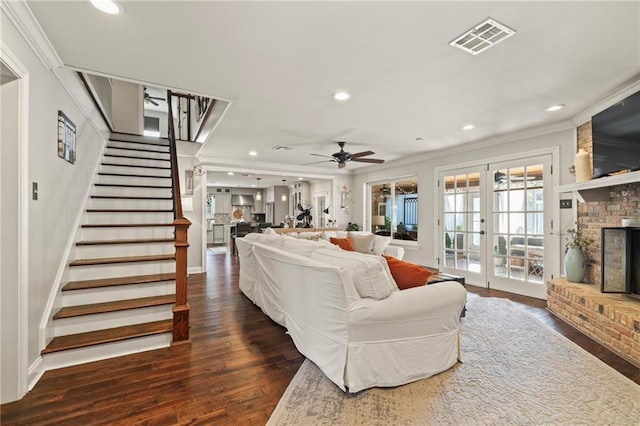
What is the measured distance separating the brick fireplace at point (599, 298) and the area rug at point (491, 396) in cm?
35

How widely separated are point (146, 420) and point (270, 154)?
514cm

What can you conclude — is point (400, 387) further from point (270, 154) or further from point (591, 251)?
point (270, 154)

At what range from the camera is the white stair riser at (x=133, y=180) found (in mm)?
4391

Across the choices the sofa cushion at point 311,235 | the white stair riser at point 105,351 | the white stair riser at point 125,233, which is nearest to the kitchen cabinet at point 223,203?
the sofa cushion at point 311,235

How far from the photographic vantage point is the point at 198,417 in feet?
5.91

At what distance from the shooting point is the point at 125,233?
3.70 m

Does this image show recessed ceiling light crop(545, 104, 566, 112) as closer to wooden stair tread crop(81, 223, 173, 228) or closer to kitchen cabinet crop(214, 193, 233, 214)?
wooden stair tread crop(81, 223, 173, 228)

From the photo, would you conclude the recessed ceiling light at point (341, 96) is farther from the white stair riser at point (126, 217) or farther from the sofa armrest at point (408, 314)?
the white stair riser at point (126, 217)

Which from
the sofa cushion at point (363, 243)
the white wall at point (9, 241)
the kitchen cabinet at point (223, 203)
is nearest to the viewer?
the white wall at point (9, 241)

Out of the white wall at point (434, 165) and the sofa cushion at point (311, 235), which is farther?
the sofa cushion at point (311, 235)

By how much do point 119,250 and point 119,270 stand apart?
326 millimetres

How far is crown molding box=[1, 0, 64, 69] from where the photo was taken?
1.81m

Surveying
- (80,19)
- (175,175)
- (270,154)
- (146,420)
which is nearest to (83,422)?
(146,420)

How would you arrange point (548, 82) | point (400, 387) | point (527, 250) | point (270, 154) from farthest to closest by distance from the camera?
point (270, 154) → point (527, 250) → point (548, 82) → point (400, 387)
